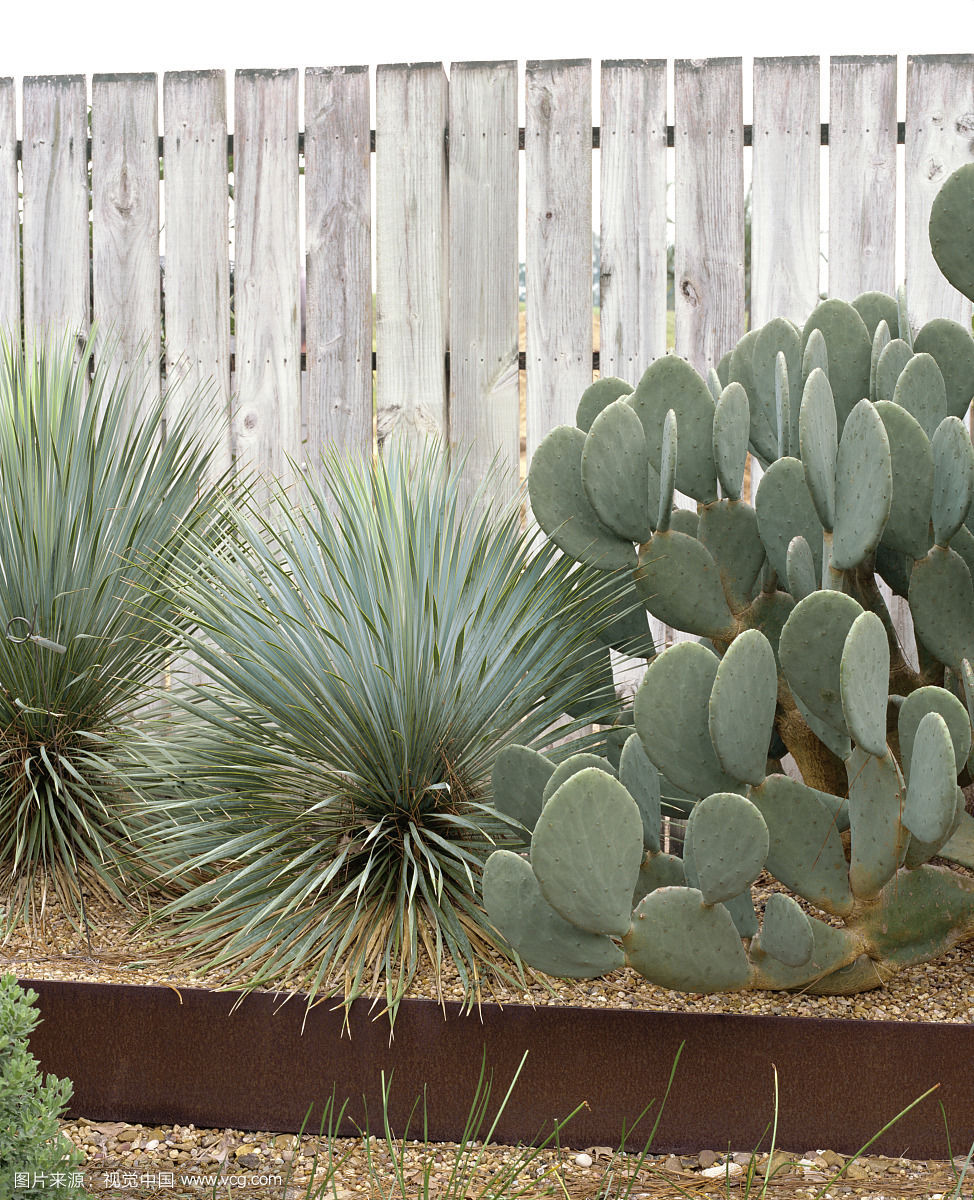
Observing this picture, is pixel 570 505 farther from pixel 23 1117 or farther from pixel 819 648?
pixel 23 1117

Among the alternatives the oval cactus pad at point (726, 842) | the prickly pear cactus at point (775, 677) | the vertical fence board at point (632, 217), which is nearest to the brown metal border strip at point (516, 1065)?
the prickly pear cactus at point (775, 677)

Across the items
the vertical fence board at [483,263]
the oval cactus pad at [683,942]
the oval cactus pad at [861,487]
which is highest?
the vertical fence board at [483,263]

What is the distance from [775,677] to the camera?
1.45 meters

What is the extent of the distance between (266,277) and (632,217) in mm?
946

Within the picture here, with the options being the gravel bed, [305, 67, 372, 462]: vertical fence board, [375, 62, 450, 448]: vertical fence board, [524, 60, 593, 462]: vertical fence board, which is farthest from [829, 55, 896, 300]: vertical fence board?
the gravel bed

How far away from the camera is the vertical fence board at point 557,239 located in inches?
104

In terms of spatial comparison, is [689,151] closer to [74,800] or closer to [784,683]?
[784,683]

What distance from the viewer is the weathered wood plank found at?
2588 mm

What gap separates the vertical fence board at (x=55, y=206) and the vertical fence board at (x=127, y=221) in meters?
0.04

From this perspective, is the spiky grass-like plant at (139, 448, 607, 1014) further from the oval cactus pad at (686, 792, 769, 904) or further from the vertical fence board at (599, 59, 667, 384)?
the vertical fence board at (599, 59, 667, 384)

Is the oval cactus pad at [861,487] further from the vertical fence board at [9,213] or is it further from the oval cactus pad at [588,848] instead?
the vertical fence board at [9,213]

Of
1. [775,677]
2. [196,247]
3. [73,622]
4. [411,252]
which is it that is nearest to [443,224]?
[411,252]

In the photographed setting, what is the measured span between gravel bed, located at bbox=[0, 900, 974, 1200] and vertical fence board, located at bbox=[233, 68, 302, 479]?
1390mm

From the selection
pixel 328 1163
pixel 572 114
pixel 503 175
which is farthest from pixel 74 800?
pixel 572 114
